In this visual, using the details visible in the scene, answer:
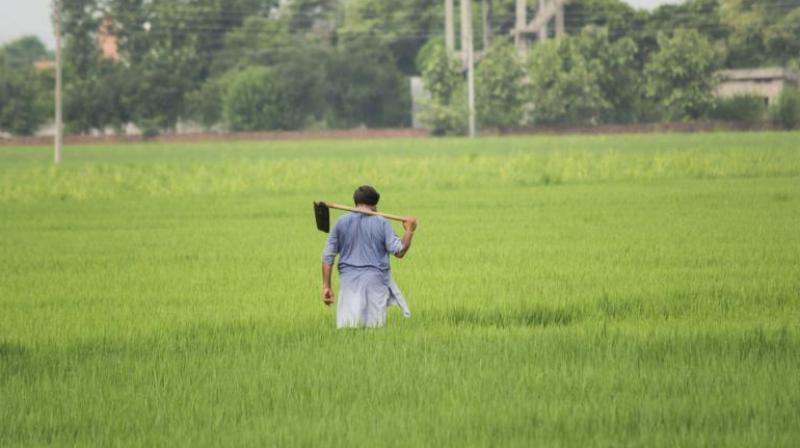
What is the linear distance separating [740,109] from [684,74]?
3363 millimetres

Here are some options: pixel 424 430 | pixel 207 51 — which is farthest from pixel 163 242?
pixel 207 51

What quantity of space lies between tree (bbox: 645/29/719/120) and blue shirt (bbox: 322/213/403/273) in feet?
209

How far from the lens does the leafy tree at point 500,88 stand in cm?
7512

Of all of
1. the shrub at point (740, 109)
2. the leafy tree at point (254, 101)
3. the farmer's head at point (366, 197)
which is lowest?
the farmer's head at point (366, 197)

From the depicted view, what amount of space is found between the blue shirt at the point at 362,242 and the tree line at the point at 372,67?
6112cm

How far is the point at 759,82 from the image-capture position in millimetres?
74250

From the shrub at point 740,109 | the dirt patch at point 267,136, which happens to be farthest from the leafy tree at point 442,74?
the shrub at point 740,109

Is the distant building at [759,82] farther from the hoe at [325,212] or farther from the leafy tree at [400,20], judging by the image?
the hoe at [325,212]

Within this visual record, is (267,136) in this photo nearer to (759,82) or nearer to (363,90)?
(363,90)

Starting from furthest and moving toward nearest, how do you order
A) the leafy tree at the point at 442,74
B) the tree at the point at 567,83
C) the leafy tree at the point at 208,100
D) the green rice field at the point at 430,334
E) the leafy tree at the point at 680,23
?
the leafy tree at the point at 208,100 → the leafy tree at the point at 680,23 → the leafy tree at the point at 442,74 → the tree at the point at 567,83 → the green rice field at the point at 430,334

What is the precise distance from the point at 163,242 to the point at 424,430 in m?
13.4

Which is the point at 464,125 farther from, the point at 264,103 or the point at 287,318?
the point at 287,318

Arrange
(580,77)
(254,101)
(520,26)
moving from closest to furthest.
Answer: (580,77)
(520,26)
(254,101)

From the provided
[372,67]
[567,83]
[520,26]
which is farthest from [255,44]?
[567,83]
